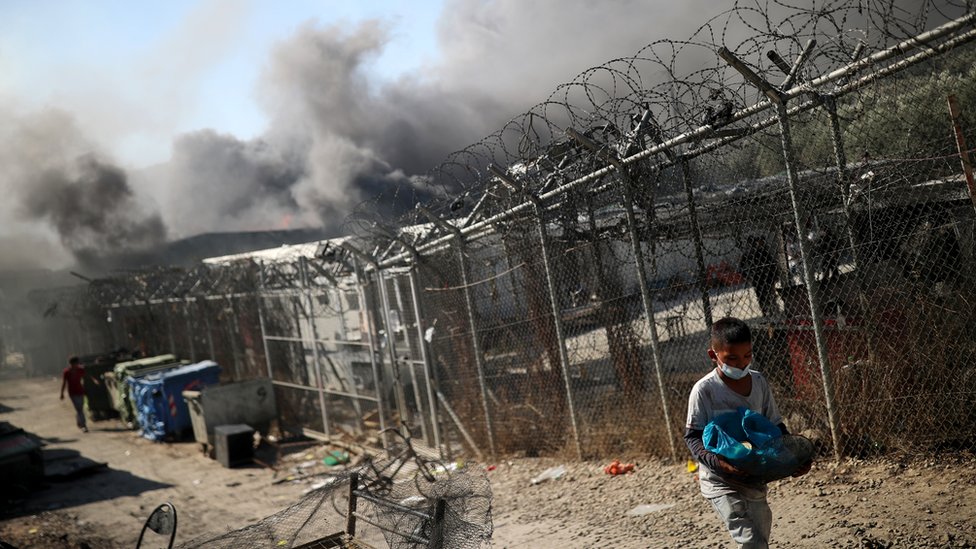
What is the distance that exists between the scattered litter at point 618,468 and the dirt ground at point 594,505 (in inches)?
2.9

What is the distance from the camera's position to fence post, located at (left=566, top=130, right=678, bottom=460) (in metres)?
6.14

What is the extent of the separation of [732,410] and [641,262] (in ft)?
9.98

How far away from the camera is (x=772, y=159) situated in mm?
5535

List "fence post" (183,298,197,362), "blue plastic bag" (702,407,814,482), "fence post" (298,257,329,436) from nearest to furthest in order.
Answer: "blue plastic bag" (702,407,814,482), "fence post" (298,257,329,436), "fence post" (183,298,197,362)

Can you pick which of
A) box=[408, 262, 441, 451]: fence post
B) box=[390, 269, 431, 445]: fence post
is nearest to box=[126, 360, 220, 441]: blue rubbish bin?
box=[390, 269, 431, 445]: fence post

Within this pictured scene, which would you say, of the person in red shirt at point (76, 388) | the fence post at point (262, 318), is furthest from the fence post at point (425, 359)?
the person in red shirt at point (76, 388)

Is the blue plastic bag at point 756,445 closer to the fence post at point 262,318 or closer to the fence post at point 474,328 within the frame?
the fence post at point 474,328

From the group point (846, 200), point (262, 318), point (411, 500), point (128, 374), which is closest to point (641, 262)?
point (846, 200)

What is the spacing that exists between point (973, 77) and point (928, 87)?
0.25m

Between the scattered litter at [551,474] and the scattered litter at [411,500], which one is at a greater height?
the scattered litter at [411,500]

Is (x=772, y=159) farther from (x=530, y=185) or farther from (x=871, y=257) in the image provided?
(x=530, y=185)

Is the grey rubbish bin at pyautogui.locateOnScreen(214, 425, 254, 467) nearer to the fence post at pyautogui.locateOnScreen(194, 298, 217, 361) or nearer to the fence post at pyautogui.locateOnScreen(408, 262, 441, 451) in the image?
the fence post at pyautogui.locateOnScreen(408, 262, 441, 451)

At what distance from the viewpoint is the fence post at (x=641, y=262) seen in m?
6.14

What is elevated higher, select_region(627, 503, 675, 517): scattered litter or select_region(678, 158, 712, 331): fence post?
select_region(678, 158, 712, 331): fence post
